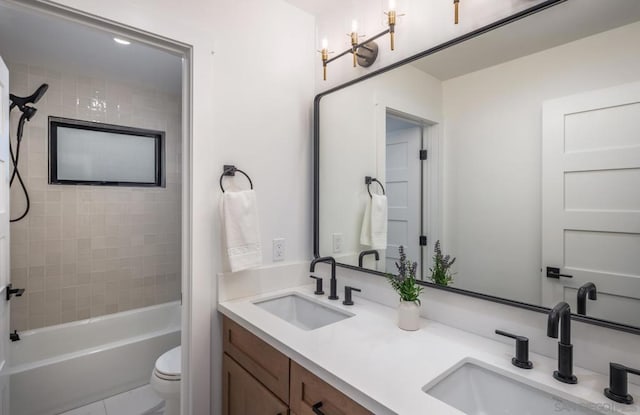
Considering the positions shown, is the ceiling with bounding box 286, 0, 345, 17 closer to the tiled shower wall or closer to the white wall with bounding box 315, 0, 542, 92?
the white wall with bounding box 315, 0, 542, 92

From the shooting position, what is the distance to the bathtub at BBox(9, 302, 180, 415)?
1919 mm

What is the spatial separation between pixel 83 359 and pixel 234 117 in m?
2.04

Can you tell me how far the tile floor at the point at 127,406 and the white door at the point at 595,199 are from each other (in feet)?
7.98

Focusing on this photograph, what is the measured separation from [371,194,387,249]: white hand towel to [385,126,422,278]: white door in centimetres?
3

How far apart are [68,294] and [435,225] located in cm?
275

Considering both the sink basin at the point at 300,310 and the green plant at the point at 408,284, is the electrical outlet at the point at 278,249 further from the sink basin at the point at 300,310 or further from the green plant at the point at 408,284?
the green plant at the point at 408,284

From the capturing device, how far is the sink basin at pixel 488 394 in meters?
0.77

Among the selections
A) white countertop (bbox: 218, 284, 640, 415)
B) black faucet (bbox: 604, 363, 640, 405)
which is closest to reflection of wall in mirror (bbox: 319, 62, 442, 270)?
white countertop (bbox: 218, 284, 640, 415)

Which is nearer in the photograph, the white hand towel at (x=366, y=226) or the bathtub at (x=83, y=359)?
the white hand towel at (x=366, y=226)

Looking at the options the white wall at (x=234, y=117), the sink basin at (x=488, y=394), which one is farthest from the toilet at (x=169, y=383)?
the sink basin at (x=488, y=394)

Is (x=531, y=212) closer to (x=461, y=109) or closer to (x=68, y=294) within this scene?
(x=461, y=109)

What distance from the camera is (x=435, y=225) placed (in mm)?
1209

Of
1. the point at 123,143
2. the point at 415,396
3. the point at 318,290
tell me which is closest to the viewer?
the point at 415,396

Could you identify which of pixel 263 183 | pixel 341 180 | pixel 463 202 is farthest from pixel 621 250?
pixel 263 183
